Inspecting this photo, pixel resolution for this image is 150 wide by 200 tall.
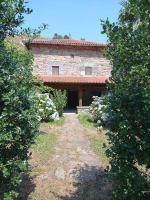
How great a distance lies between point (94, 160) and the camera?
12570mm

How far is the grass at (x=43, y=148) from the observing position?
12664mm

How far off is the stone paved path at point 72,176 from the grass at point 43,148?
0.27 m

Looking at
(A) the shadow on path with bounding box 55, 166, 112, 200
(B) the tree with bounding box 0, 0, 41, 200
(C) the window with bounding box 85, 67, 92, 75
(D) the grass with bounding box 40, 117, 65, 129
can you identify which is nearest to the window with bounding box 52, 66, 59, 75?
(C) the window with bounding box 85, 67, 92, 75

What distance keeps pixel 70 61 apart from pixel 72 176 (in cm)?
2127

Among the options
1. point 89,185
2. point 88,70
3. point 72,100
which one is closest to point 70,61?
point 88,70

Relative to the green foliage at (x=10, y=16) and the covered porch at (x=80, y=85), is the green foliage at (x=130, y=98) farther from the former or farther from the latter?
the covered porch at (x=80, y=85)

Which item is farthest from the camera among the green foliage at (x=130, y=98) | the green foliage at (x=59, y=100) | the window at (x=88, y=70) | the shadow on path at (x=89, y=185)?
the window at (x=88, y=70)

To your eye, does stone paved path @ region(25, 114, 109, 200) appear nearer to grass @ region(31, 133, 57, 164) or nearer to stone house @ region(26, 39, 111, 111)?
grass @ region(31, 133, 57, 164)

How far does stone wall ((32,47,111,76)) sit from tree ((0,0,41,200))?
74.9 feet

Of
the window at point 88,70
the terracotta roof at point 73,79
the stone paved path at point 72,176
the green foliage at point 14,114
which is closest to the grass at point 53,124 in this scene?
the stone paved path at point 72,176

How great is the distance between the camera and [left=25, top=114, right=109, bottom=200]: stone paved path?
32.1 ft

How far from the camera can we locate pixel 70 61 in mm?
31391

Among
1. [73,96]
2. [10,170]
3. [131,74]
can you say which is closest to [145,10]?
[131,74]

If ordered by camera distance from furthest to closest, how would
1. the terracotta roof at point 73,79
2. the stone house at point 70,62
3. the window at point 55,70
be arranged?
1. the window at point 55,70
2. the stone house at point 70,62
3. the terracotta roof at point 73,79
